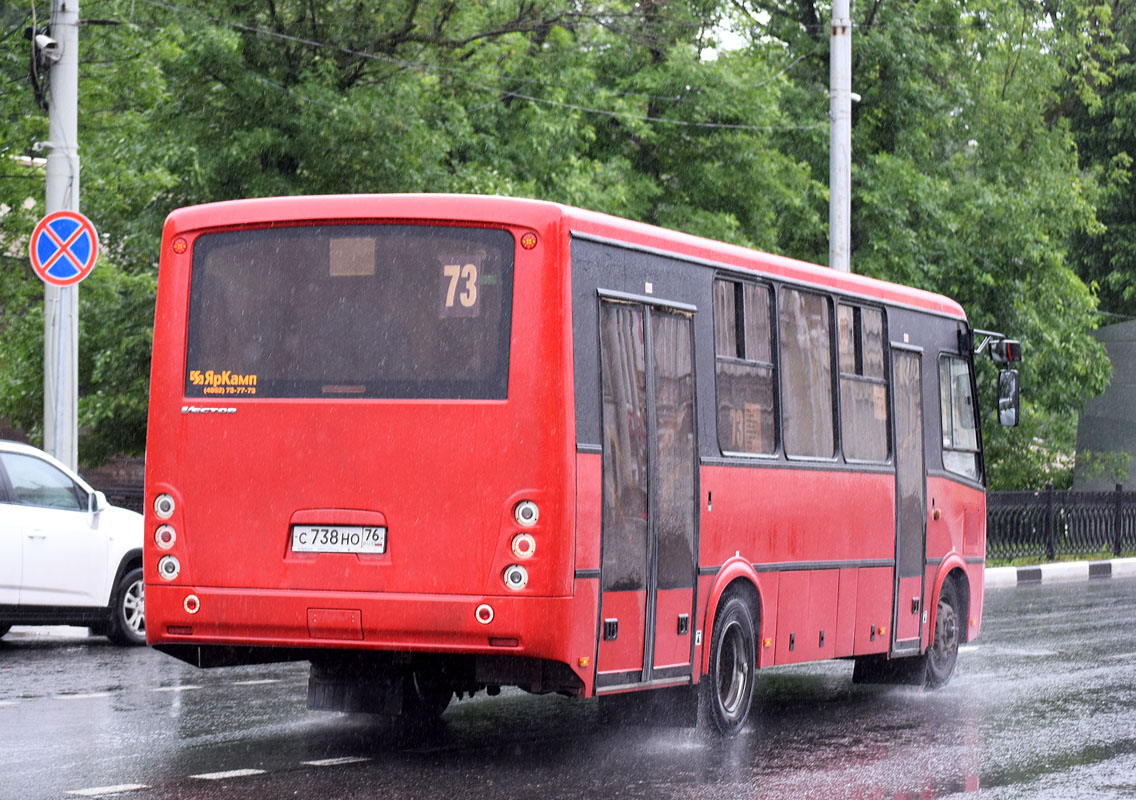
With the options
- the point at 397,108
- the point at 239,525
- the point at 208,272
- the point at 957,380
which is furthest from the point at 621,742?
the point at 397,108

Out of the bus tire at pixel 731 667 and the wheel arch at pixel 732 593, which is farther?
the bus tire at pixel 731 667

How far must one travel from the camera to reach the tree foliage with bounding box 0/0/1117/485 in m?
20.7

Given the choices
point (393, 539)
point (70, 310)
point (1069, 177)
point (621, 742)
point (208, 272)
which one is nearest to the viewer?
point (393, 539)

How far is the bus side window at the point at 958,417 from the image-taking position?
1298 centimetres

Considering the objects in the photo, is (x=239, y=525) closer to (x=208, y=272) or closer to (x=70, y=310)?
(x=208, y=272)

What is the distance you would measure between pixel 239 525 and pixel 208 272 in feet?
4.23

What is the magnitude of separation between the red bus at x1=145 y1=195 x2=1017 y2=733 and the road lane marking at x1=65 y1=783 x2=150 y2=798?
37.9 inches

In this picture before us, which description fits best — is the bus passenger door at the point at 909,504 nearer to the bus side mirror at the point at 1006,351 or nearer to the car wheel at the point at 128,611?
the bus side mirror at the point at 1006,351

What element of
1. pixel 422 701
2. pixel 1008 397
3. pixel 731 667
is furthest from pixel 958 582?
pixel 422 701

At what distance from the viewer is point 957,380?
13352 mm

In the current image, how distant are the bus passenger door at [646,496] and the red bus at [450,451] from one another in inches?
0.7

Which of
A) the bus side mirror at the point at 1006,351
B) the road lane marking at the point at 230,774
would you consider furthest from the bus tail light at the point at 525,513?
the bus side mirror at the point at 1006,351

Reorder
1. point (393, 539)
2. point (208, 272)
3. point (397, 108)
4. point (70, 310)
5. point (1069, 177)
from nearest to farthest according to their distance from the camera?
1. point (393, 539)
2. point (208, 272)
3. point (70, 310)
4. point (397, 108)
5. point (1069, 177)

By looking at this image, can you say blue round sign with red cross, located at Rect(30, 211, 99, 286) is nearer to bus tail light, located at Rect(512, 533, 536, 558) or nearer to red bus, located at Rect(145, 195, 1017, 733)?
red bus, located at Rect(145, 195, 1017, 733)
